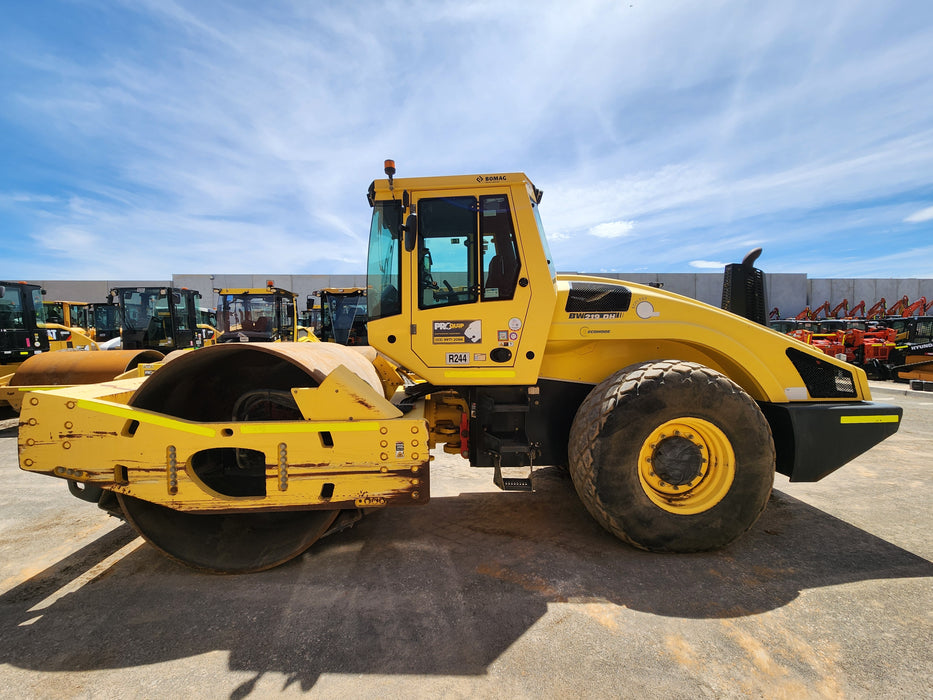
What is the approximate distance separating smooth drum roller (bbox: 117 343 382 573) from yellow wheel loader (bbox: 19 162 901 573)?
14mm

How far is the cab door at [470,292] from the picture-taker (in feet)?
10.6

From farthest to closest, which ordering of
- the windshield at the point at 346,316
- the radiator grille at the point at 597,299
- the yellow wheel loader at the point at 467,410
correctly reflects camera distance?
the windshield at the point at 346,316 < the radiator grille at the point at 597,299 < the yellow wheel loader at the point at 467,410

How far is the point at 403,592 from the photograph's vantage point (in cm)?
261

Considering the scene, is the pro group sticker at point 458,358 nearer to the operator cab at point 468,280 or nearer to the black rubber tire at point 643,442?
the operator cab at point 468,280

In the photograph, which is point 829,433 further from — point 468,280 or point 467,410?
point 468,280

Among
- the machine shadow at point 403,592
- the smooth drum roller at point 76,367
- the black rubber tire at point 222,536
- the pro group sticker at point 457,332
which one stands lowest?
the machine shadow at point 403,592

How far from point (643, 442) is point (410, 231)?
2.10m

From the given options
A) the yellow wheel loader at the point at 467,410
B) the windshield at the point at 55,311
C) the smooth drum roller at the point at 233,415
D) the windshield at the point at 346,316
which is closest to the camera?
the yellow wheel loader at the point at 467,410

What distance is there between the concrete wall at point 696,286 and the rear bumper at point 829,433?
28766 mm

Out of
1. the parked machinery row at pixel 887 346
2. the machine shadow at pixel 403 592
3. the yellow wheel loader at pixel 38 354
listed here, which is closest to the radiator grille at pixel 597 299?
the machine shadow at pixel 403 592

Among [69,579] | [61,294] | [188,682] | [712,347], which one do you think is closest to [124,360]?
[69,579]

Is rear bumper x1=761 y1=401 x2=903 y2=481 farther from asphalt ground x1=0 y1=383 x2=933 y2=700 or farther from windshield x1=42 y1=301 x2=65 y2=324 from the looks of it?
windshield x1=42 y1=301 x2=65 y2=324

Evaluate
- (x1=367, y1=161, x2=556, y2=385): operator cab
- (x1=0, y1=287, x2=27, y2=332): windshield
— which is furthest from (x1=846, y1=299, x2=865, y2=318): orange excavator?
(x1=0, y1=287, x2=27, y2=332): windshield

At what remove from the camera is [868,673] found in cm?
199
